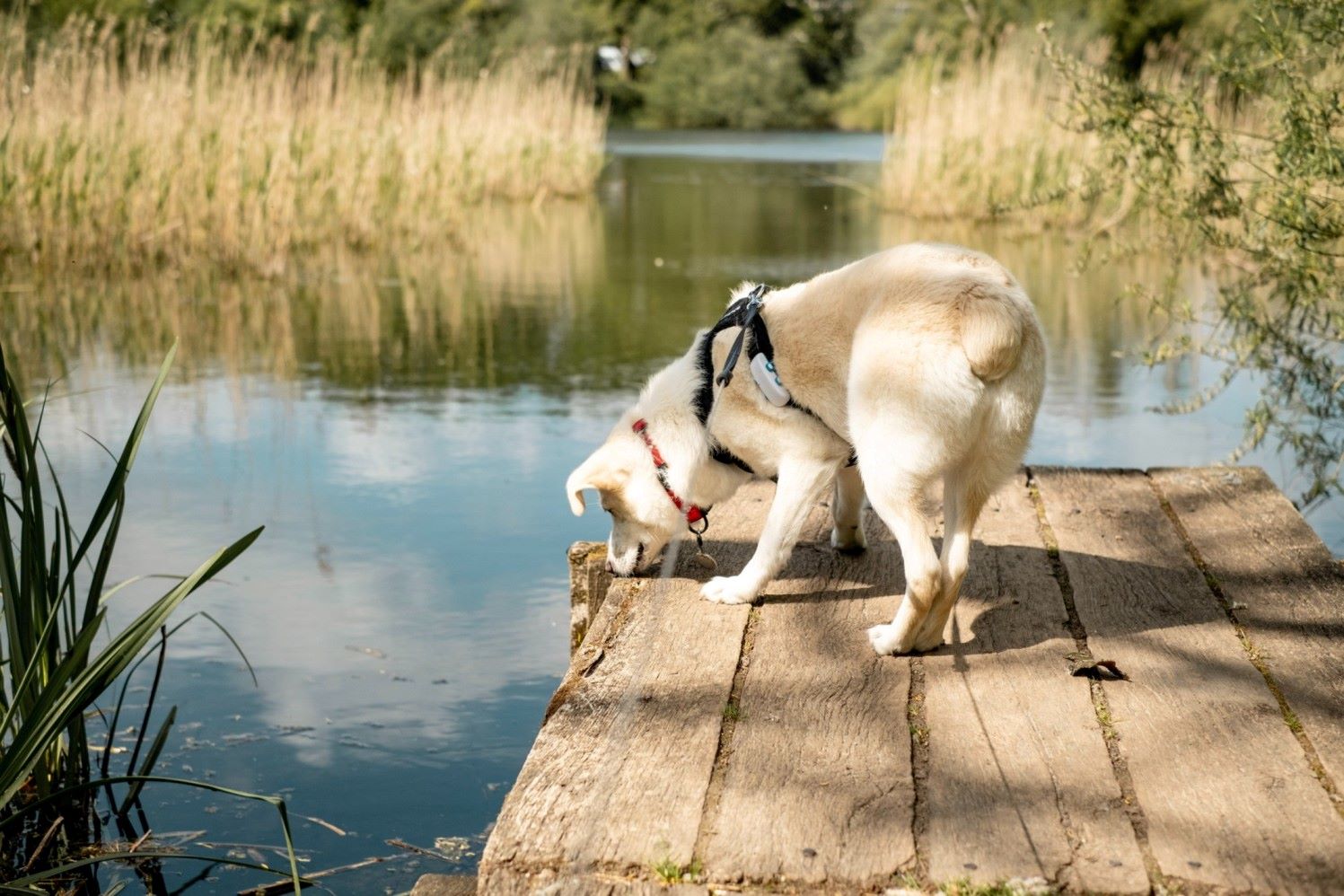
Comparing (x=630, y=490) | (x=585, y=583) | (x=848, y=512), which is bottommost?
(x=585, y=583)

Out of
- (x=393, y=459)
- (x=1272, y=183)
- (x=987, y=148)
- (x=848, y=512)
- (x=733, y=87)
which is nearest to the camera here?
(x=848, y=512)

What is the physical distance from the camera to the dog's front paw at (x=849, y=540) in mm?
4180

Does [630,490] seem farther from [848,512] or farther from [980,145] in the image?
[980,145]

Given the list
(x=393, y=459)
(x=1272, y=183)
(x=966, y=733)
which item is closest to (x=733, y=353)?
(x=966, y=733)

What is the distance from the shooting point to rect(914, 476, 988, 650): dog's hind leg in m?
3.31

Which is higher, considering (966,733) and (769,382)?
(769,382)

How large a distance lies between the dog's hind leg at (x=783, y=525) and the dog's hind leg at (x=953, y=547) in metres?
0.39

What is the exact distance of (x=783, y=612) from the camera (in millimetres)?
3641

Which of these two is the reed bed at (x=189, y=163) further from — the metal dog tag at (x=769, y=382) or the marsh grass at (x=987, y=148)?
the metal dog tag at (x=769, y=382)

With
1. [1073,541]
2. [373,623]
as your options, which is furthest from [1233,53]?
[373,623]

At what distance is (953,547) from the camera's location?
3.38 meters

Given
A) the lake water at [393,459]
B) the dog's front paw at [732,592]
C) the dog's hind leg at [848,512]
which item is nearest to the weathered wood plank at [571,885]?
the lake water at [393,459]

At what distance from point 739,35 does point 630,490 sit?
5199 cm

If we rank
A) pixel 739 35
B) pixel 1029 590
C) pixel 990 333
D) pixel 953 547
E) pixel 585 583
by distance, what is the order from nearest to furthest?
pixel 990 333
pixel 953 547
pixel 1029 590
pixel 585 583
pixel 739 35
